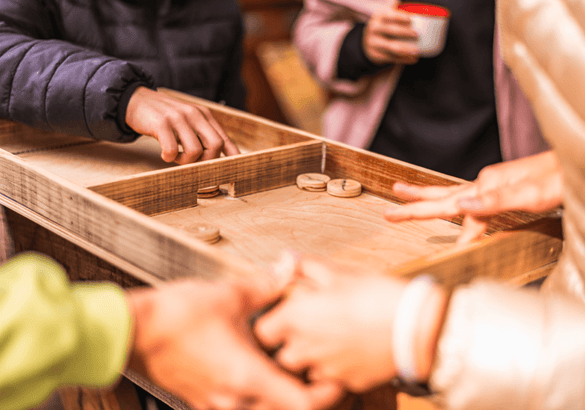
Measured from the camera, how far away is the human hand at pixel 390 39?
1362mm

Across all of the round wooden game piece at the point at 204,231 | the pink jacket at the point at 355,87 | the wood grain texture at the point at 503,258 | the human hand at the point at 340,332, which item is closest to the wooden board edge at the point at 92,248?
the round wooden game piece at the point at 204,231

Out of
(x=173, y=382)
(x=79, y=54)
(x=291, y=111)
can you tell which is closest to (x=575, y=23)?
(x=173, y=382)

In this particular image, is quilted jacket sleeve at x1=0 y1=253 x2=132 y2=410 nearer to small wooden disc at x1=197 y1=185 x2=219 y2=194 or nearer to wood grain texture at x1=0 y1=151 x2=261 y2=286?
wood grain texture at x1=0 y1=151 x2=261 y2=286

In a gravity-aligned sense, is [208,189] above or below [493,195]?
below

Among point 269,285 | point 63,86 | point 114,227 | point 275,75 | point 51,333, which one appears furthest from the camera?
point 275,75

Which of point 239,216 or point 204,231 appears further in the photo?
point 239,216

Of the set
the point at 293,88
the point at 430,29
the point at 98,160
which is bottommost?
the point at 293,88

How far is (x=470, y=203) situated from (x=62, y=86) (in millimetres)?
817

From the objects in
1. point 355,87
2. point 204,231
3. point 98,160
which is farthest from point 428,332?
point 355,87

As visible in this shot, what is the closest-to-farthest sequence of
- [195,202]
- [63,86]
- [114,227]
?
[114,227], [195,202], [63,86]

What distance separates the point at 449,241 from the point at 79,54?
32.7 inches

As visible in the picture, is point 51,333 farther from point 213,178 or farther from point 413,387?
point 213,178

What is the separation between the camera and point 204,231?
2.56 feet

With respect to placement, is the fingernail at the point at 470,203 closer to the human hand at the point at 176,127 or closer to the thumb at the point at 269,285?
the thumb at the point at 269,285
